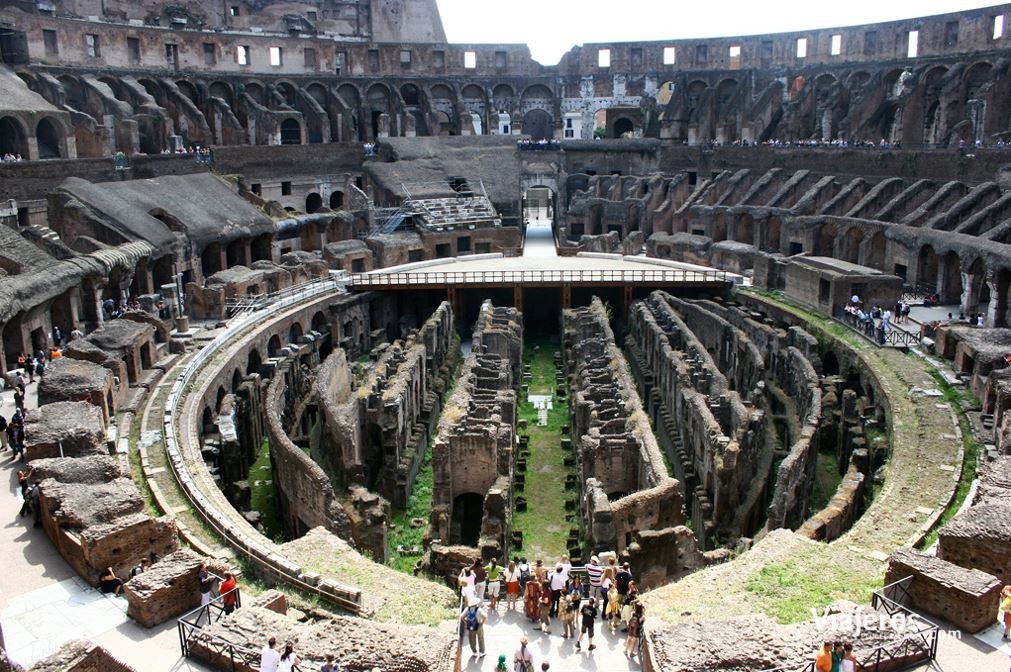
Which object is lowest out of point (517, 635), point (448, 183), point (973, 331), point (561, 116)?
point (517, 635)

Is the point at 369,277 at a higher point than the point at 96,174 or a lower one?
lower

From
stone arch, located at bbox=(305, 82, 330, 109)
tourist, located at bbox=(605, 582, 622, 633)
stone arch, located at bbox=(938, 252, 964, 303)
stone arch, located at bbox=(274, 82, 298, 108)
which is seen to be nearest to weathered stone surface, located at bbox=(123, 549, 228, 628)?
tourist, located at bbox=(605, 582, 622, 633)

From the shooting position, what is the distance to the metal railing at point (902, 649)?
1061cm

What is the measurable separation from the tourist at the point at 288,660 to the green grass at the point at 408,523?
8030mm

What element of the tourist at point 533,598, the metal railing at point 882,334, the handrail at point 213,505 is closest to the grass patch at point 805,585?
the tourist at point 533,598

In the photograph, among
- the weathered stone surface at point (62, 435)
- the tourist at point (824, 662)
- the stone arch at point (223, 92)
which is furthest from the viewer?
the stone arch at point (223, 92)

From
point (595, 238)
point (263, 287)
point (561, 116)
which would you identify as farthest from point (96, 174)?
point (561, 116)

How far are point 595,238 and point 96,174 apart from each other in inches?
984

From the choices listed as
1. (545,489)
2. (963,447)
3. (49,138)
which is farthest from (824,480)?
(49,138)

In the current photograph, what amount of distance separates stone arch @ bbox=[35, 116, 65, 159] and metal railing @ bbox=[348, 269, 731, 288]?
15269mm

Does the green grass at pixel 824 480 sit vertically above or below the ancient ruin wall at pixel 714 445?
below

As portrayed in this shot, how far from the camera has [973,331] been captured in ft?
82.8

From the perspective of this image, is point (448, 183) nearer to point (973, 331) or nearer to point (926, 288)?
point (926, 288)

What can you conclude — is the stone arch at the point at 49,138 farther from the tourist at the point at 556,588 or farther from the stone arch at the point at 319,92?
the tourist at the point at 556,588
